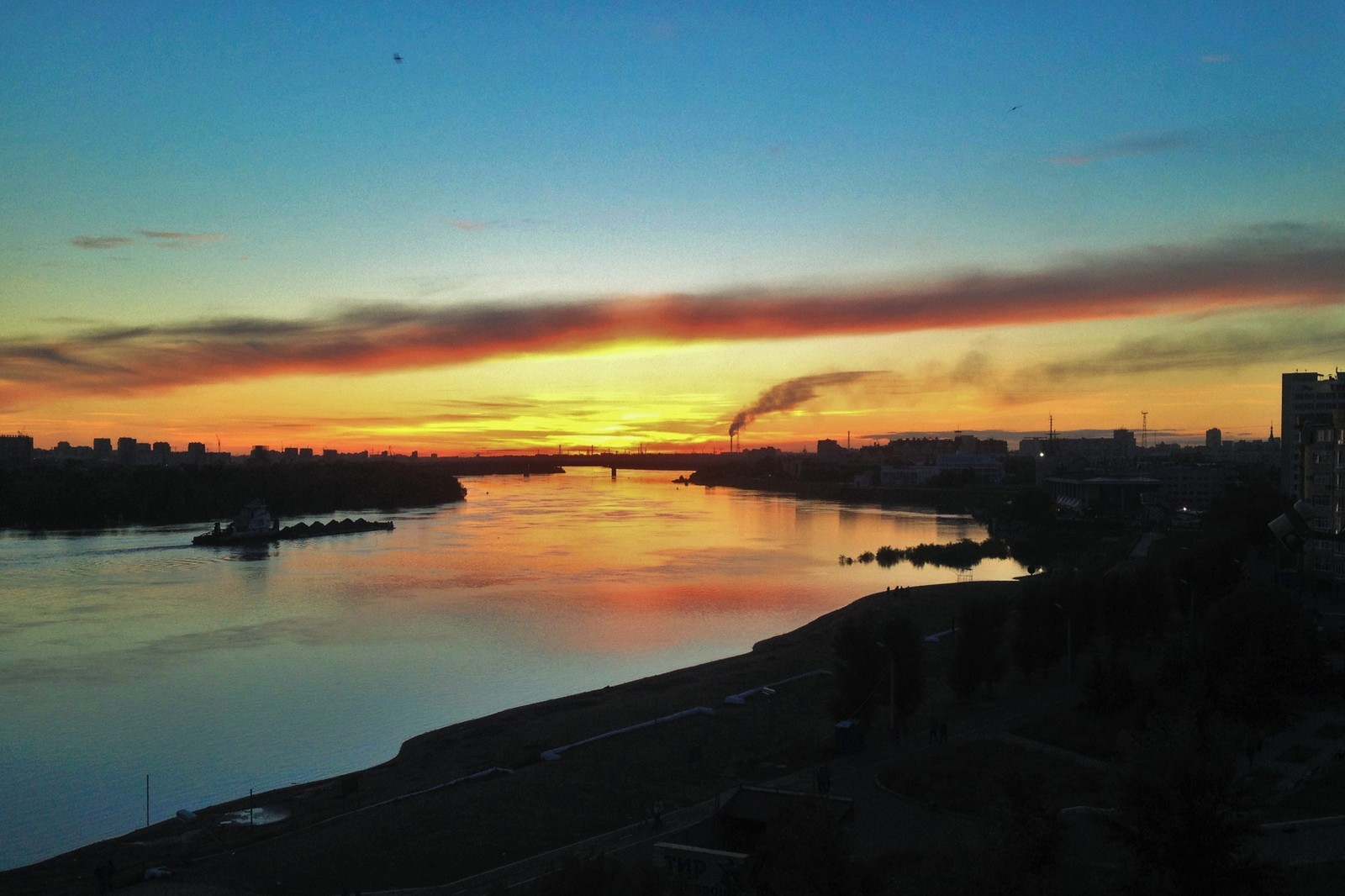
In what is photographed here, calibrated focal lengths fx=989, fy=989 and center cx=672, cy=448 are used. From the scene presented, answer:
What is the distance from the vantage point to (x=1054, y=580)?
8625mm

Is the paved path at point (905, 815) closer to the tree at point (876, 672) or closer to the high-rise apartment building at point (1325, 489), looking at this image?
the tree at point (876, 672)

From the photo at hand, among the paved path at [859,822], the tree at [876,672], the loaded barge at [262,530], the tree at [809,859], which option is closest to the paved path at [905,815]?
the paved path at [859,822]

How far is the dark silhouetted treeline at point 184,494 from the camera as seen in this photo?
27547 mm

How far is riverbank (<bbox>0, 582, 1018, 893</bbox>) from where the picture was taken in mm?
4664

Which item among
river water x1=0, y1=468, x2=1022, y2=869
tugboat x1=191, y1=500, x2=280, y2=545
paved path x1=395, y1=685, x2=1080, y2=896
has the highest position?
tugboat x1=191, y1=500, x2=280, y2=545

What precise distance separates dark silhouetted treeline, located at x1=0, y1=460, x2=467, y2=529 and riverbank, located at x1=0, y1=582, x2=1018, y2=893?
2394 centimetres

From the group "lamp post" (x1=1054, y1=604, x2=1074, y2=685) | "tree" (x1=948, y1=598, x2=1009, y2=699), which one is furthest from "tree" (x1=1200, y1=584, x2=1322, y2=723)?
"tree" (x1=948, y1=598, x2=1009, y2=699)

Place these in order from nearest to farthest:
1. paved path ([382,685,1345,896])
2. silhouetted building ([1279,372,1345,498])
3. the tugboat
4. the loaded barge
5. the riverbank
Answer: paved path ([382,685,1345,896]) < the riverbank < silhouetted building ([1279,372,1345,498]) < the tugboat < the loaded barge

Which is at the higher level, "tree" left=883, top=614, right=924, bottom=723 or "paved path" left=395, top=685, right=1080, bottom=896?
"tree" left=883, top=614, right=924, bottom=723

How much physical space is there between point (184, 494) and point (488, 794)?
28542 mm

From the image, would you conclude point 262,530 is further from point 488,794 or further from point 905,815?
point 905,815

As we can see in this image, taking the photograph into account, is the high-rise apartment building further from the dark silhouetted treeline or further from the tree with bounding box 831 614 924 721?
the dark silhouetted treeline

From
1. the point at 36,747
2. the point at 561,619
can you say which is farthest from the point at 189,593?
the point at 36,747

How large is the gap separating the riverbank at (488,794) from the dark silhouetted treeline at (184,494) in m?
23.9
